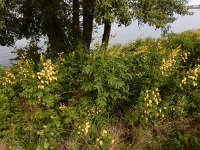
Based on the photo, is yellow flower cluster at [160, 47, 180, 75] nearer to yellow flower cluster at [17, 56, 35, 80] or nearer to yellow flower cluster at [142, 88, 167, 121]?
yellow flower cluster at [142, 88, 167, 121]


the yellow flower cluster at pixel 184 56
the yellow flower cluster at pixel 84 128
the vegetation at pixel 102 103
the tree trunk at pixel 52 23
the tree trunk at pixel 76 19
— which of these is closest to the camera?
the yellow flower cluster at pixel 84 128

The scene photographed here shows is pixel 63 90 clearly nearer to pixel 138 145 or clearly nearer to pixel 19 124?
pixel 19 124

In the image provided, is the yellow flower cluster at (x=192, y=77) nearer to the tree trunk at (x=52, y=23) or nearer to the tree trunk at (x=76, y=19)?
the tree trunk at (x=52, y=23)

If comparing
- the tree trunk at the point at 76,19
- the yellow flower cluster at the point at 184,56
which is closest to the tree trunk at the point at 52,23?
the tree trunk at the point at 76,19

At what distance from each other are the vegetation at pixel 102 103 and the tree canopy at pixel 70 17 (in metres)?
1.47

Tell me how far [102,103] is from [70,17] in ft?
25.6

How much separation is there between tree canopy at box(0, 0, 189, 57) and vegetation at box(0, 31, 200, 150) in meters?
1.47

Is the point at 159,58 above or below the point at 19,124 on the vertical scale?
above

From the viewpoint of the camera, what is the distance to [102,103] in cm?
874

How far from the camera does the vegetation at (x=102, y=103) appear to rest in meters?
8.39

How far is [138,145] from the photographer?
8586 millimetres

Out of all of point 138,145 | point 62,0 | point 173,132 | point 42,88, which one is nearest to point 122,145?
point 138,145

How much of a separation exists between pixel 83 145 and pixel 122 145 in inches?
29.7

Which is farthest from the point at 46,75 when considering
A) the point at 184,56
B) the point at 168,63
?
the point at 184,56
